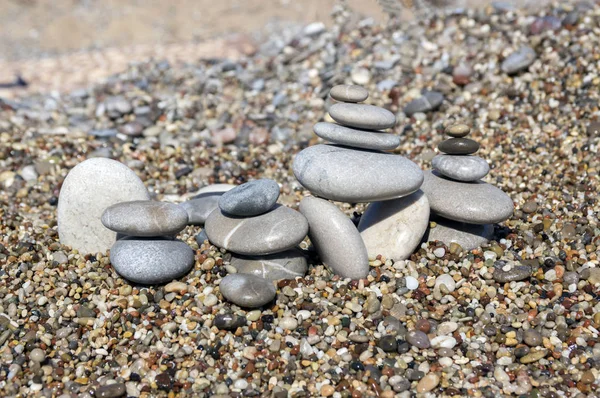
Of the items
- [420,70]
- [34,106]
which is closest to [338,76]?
[420,70]

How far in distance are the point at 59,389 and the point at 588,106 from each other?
609cm

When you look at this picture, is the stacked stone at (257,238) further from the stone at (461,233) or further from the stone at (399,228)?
the stone at (461,233)

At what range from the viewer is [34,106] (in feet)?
30.4

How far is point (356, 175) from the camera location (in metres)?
4.52

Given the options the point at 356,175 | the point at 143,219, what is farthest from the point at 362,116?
the point at 143,219

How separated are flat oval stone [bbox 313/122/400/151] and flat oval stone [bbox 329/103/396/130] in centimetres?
6

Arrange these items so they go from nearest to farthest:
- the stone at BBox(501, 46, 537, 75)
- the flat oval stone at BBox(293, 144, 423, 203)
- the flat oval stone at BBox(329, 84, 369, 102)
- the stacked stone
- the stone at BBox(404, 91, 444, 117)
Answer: the stacked stone < the flat oval stone at BBox(293, 144, 423, 203) < the flat oval stone at BBox(329, 84, 369, 102) < the stone at BBox(404, 91, 444, 117) < the stone at BBox(501, 46, 537, 75)

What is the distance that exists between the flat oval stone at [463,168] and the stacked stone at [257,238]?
1285 millimetres

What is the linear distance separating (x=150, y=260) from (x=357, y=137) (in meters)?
1.81

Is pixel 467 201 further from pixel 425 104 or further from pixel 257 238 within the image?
pixel 425 104

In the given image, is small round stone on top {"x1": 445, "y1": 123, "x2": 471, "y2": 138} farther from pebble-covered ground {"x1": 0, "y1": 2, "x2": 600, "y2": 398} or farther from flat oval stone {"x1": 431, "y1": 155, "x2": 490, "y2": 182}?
pebble-covered ground {"x1": 0, "y1": 2, "x2": 600, "y2": 398}

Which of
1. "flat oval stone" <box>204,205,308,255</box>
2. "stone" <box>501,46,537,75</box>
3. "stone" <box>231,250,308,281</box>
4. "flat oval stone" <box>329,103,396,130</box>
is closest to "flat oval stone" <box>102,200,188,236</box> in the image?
"flat oval stone" <box>204,205,308,255</box>

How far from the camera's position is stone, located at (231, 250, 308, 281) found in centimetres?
465

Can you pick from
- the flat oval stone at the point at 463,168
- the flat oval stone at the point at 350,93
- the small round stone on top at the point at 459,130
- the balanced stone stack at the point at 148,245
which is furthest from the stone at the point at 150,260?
the small round stone on top at the point at 459,130
